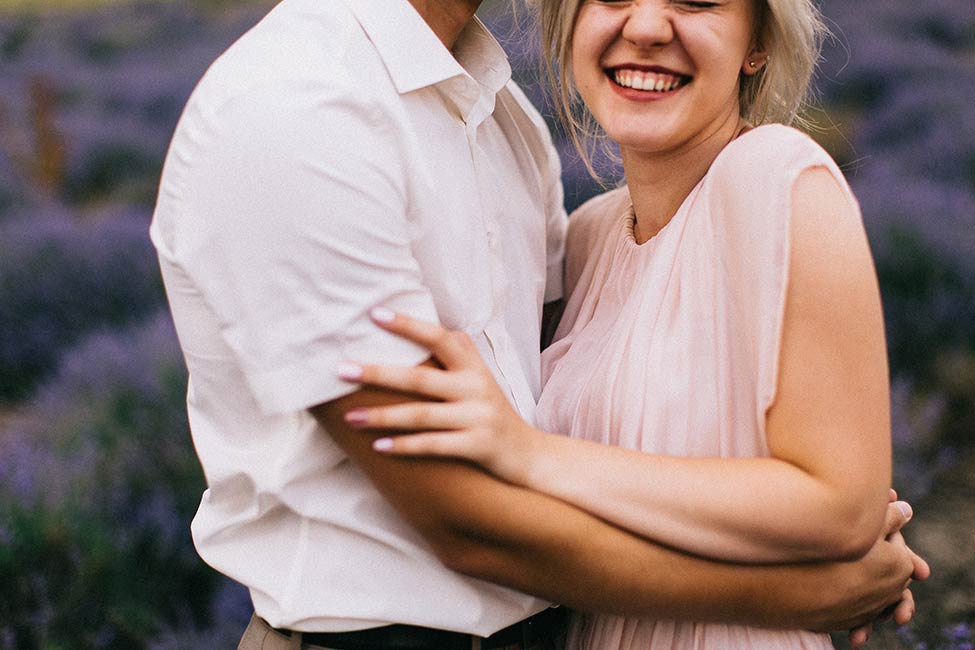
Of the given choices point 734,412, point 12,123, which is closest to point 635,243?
point 734,412

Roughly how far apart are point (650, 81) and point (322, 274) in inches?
25.8

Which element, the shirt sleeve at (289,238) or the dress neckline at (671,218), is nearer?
the shirt sleeve at (289,238)

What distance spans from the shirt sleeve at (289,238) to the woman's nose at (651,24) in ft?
1.70

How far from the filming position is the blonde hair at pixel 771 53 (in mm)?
1614

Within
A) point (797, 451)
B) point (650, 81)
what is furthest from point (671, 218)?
point (797, 451)

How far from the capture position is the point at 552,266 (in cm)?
200

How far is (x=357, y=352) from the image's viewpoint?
1.22m

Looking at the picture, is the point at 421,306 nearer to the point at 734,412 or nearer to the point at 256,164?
the point at 256,164

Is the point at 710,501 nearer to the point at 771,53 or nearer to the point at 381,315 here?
the point at 381,315

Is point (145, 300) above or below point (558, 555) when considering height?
below

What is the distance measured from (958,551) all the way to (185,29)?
18.7 ft

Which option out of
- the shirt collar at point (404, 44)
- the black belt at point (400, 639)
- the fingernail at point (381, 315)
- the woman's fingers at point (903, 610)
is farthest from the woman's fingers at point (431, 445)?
the woman's fingers at point (903, 610)

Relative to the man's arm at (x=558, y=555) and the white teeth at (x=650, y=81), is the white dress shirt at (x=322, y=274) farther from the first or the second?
the white teeth at (x=650, y=81)

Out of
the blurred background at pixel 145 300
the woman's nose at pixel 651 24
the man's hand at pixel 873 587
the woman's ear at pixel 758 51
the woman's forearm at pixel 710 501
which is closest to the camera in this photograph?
the woman's forearm at pixel 710 501
